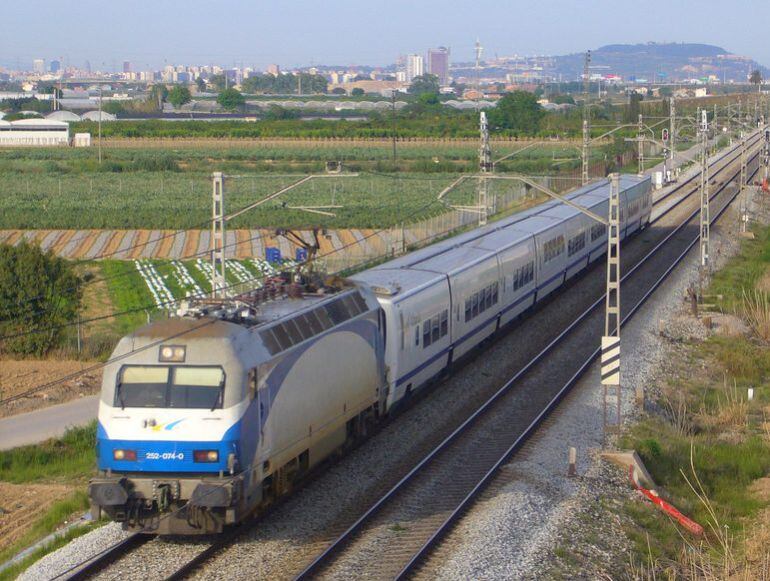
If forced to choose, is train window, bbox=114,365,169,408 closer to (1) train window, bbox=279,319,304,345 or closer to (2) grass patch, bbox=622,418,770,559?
(1) train window, bbox=279,319,304,345

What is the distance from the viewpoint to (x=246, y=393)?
16.8m

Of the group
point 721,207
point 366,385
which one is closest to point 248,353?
point 366,385

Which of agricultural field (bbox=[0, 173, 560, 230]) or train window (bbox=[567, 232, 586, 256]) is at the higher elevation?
train window (bbox=[567, 232, 586, 256])

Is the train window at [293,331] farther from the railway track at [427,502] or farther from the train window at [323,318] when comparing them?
the railway track at [427,502]

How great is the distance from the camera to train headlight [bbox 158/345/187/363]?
655 inches

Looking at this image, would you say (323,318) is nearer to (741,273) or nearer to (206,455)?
(206,455)

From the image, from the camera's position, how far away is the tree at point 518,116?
143 m

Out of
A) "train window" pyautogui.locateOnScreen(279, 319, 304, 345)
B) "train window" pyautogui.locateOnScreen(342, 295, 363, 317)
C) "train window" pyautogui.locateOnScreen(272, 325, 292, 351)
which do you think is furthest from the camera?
"train window" pyautogui.locateOnScreen(342, 295, 363, 317)

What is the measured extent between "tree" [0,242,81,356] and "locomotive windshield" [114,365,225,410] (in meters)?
22.4

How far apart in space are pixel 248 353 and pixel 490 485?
19.3 ft

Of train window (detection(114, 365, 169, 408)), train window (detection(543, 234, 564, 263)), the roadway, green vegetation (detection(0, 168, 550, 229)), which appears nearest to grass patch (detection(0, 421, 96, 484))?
the roadway

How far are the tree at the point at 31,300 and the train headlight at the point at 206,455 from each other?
23.1m

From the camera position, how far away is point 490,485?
67.6 feet

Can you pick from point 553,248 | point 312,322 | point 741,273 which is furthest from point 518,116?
point 312,322
